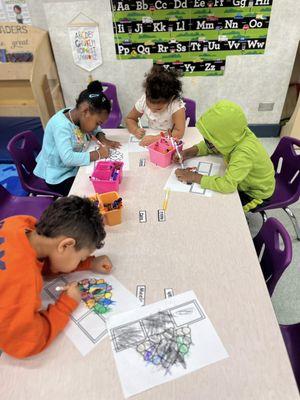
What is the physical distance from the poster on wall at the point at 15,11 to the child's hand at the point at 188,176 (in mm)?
2437

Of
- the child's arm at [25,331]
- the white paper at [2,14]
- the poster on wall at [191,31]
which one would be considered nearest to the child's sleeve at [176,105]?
the poster on wall at [191,31]

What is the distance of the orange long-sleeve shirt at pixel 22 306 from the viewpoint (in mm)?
902

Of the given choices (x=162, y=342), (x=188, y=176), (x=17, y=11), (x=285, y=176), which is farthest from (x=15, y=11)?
(x=162, y=342)

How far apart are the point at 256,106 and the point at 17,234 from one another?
292 centimetres

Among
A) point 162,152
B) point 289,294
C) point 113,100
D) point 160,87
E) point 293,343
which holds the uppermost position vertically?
point 160,87

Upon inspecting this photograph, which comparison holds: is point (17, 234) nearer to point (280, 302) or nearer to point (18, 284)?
point (18, 284)

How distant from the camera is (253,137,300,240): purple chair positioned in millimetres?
1916

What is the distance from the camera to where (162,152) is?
1.79 metres

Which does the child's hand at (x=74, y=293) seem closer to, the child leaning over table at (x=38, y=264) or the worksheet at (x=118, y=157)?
the child leaning over table at (x=38, y=264)

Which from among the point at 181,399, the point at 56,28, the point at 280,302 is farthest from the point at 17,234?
the point at 56,28

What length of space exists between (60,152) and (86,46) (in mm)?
1667

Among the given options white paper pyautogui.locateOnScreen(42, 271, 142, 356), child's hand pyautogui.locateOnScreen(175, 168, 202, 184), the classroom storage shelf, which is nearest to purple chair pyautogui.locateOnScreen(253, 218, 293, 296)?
child's hand pyautogui.locateOnScreen(175, 168, 202, 184)

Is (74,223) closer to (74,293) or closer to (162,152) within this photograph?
(74,293)

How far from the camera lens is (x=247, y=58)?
2.96 meters
